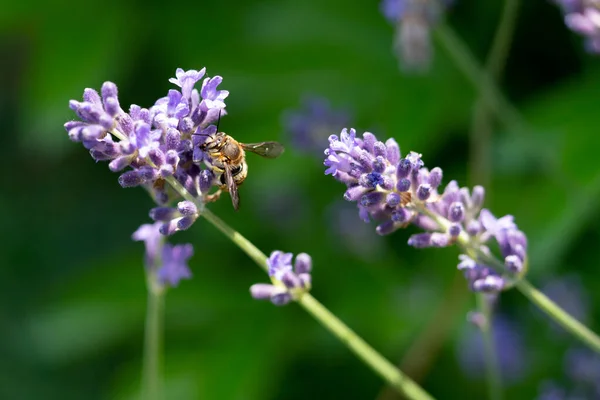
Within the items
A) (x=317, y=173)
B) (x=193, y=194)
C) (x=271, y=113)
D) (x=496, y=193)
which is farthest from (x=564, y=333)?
(x=193, y=194)

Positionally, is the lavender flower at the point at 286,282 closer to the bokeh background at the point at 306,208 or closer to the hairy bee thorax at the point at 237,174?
the hairy bee thorax at the point at 237,174

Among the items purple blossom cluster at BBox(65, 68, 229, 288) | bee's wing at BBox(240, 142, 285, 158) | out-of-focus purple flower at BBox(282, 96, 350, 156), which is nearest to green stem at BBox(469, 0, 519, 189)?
out-of-focus purple flower at BBox(282, 96, 350, 156)

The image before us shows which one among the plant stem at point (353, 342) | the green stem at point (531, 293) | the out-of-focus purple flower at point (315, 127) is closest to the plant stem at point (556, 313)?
the green stem at point (531, 293)

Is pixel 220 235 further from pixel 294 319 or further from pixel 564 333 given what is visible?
pixel 564 333

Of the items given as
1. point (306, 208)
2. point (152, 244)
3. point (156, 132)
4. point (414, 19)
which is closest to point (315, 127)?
point (414, 19)

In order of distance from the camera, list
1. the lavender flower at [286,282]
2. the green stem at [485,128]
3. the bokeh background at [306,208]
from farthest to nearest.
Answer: the bokeh background at [306,208]
the green stem at [485,128]
the lavender flower at [286,282]
